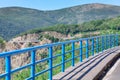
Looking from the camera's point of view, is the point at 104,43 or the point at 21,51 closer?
the point at 21,51

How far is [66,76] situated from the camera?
1251 centimetres

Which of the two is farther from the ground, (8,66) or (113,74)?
(8,66)

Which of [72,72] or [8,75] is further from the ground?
[8,75]

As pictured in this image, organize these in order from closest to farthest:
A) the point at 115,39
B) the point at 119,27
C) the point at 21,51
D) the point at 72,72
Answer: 1. the point at 21,51
2. the point at 72,72
3. the point at 115,39
4. the point at 119,27

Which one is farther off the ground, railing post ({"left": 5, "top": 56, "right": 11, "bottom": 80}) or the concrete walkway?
railing post ({"left": 5, "top": 56, "right": 11, "bottom": 80})

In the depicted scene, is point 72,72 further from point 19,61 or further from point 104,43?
point 19,61

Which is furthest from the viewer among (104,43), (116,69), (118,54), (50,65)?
(104,43)

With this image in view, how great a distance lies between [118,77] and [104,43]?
496 inches

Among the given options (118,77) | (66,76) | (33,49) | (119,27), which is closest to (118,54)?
(118,77)

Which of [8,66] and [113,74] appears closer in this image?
[8,66]

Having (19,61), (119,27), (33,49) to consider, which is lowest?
(19,61)

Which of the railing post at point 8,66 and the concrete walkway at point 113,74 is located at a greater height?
the railing post at point 8,66

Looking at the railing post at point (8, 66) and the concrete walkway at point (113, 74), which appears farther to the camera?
the concrete walkway at point (113, 74)

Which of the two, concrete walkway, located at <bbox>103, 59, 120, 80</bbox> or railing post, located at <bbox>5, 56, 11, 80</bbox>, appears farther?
concrete walkway, located at <bbox>103, 59, 120, 80</bbox>
